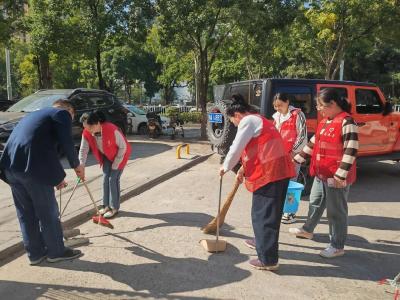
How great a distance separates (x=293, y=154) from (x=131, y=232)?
92.1 inches

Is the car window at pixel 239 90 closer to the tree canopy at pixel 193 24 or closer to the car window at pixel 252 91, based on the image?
the car window at pixel 252 91

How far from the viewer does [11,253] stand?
4734mm

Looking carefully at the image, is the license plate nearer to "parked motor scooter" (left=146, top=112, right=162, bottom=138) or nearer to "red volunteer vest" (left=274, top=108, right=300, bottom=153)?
"red volunteer vest" (left=274, top=108, right=300, bottom=153)

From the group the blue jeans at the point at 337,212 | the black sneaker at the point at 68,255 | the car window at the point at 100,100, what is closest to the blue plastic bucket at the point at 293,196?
the blue jeans at the point at 337,212

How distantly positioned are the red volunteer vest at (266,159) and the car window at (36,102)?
8330 mm

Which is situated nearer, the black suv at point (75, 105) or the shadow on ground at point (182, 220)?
the shadow on ground at point (182, 220)

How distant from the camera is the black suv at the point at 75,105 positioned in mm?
10594

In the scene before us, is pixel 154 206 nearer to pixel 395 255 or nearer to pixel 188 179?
pixel 188 179

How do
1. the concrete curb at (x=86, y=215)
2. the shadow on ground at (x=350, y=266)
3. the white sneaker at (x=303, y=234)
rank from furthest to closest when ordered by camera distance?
the white sneaker at (x=303, y=234) → the concrete curb at (x=86, y=215) → the shadow on ground at (x=350, y=266)

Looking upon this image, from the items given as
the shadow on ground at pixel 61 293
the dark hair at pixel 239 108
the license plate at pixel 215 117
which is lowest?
the shadow on ground at pixel 61 293

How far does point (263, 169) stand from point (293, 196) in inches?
69.6

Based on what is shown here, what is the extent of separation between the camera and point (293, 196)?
222 inches

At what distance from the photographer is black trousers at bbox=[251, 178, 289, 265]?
4.04 m

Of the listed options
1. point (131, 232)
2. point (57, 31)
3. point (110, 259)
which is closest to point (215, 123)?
point (131, 232)
